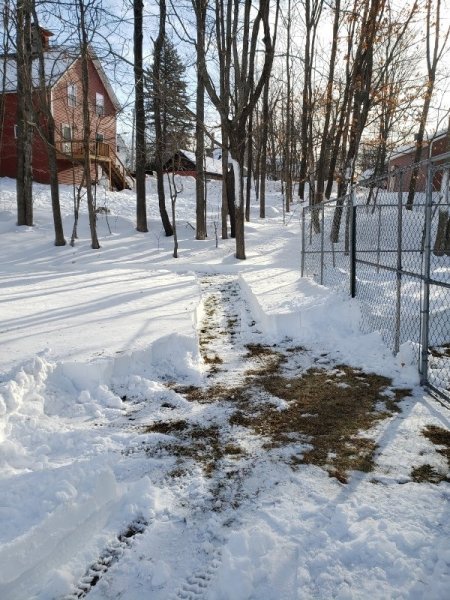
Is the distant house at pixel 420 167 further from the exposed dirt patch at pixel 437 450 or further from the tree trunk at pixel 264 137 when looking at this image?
the tree trunk at pixel 264 137

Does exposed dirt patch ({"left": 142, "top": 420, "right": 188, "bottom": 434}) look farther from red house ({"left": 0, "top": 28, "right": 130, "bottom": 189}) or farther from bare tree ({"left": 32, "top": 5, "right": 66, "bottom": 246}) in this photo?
red house ({"left": 0, "top": 28, "right": 130, "bottom": 189})

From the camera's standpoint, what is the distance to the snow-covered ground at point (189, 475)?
2.34 m

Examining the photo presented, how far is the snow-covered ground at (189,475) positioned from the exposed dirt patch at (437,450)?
6 cm

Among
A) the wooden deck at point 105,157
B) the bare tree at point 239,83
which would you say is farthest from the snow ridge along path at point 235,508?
the wooden deck at point 105,157

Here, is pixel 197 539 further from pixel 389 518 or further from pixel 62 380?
pixel 62 380

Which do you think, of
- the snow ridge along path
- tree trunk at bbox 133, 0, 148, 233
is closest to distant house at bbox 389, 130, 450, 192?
the snow ridge along path

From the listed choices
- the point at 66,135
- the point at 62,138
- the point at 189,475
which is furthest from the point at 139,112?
the point at 189,475

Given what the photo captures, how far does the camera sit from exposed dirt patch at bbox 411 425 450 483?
3.15m

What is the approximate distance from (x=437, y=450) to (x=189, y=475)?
6.53 feet

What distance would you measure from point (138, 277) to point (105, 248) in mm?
6368

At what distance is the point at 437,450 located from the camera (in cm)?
353

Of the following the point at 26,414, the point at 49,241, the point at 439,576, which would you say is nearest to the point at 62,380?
the point at 26,414

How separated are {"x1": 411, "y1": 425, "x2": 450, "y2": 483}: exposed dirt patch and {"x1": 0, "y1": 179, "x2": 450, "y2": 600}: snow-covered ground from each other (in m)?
0.06

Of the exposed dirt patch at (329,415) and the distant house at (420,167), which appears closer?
the exposed dirt patch at (329,415)
